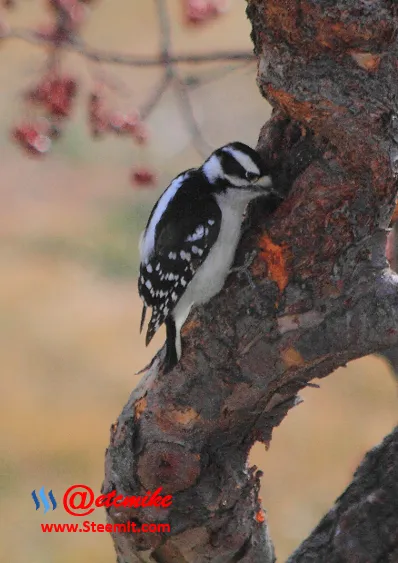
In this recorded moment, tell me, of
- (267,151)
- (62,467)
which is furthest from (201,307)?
(62,467)

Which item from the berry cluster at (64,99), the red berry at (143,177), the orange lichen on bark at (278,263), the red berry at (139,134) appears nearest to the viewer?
the orange lichen on bark at (278,263)

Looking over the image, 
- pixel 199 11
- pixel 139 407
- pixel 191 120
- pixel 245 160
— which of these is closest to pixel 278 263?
pixel 245 160

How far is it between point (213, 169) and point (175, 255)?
0.30 m

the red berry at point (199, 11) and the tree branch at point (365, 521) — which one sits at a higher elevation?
the red berry at point (199, 11)

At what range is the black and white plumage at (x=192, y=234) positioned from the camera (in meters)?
2.25

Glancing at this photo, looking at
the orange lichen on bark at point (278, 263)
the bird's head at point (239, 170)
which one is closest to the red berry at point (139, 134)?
the bird's head at point (239, 170)

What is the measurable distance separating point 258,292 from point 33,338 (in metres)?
4.43

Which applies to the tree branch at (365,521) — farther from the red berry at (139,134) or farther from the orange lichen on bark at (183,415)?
the red berry at (139,134)

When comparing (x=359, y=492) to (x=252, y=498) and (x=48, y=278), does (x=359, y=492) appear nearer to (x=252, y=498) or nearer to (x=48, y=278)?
(x=252, y=498)

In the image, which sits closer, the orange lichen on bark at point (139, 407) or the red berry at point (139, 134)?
A: the orange lichen on bark at point (139, 407)

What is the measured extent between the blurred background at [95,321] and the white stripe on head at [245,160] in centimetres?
70

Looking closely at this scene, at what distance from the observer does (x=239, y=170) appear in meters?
2.29

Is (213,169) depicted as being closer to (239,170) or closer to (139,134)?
(239,170)

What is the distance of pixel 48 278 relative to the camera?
271 inches
